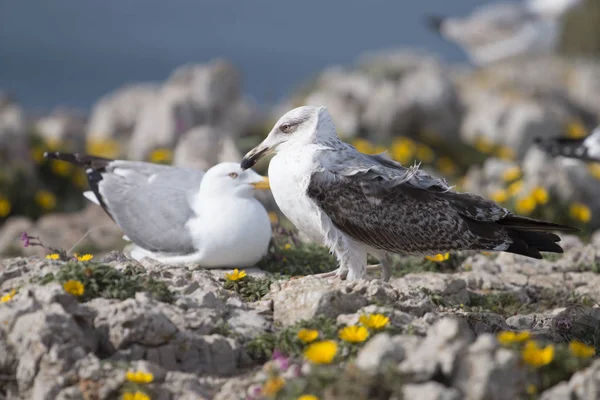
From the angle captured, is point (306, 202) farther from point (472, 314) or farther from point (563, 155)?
point (563, 155)

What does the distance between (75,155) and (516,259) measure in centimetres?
398

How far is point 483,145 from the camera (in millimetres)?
14734

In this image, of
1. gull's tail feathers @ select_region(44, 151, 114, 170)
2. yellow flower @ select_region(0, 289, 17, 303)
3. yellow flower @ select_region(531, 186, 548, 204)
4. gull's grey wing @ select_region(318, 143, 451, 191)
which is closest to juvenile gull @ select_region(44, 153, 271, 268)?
gull's tail feathers @ select_region(44, 151, 114, 170)

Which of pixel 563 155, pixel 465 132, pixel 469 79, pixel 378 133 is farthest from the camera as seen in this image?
pixel 469 79

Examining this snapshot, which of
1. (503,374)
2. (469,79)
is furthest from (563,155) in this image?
(469,79)

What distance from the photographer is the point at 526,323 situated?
221 inches

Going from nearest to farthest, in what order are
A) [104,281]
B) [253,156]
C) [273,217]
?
[104,281] < [253,156] < [273,217]

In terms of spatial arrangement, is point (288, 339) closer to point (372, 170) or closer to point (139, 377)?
point (139, 377)

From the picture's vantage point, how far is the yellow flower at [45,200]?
1172 cm

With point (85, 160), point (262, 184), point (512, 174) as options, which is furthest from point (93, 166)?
point (512, 174)

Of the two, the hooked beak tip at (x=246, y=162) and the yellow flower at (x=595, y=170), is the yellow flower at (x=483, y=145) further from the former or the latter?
the hooked beak tip at (x=246, y=162)

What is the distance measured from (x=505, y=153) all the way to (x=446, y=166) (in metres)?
1.56

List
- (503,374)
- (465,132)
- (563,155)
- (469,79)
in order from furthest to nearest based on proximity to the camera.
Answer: (469,79) → (465,132) → (563,155) → (503,374)

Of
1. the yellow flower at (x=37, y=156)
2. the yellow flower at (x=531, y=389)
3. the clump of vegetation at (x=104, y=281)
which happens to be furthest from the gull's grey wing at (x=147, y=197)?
the yellow flower at (x=37, y=156)
